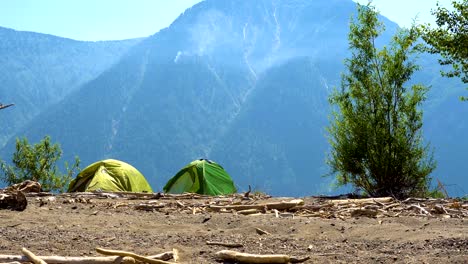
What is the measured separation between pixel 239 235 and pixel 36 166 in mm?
30776

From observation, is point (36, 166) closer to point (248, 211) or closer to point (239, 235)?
point (248, 211)

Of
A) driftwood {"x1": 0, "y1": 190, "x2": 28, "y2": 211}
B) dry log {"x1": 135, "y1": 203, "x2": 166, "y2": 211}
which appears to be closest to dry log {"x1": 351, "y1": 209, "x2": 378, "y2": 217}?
dry log {"x1": 135, "y1": 203, "x2": 166, "y2": 211}

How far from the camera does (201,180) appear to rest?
1884cm

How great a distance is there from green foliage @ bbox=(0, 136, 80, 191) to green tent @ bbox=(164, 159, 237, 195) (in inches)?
660

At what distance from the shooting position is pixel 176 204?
11055 mm

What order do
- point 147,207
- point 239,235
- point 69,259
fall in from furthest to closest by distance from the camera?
point 147,207
point 239,235
point 69,259

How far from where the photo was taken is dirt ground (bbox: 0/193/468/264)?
19.7 ft

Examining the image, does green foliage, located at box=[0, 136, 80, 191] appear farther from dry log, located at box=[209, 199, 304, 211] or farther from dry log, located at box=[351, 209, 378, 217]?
dry log, located at box=[351, 209, 378, 217]

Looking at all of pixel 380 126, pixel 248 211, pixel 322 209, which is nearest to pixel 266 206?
pixel 248 211

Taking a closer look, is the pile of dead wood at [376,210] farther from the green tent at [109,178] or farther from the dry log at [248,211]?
the green tent at [109,178]

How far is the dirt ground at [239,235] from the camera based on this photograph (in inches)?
237

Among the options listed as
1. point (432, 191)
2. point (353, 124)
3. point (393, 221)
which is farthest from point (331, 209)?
point (432, 191)

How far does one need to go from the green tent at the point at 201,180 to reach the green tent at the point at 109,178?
1.01 meters

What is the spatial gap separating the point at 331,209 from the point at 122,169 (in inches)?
435
